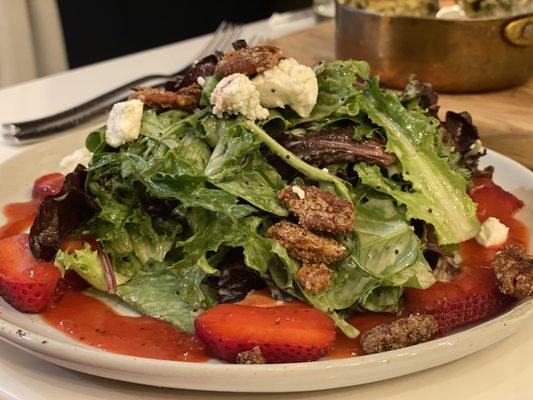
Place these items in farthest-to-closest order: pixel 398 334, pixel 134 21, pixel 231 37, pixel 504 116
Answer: pixel 134 21 → pixel 231 37 → pixel 504 116 → pixel 398 334

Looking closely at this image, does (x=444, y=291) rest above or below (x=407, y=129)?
below

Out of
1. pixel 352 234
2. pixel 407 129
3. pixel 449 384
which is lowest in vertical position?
pixel 449 384

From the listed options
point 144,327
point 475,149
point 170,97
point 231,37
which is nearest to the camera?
point 144,327

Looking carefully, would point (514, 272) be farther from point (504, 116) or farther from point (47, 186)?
point (47, 186)

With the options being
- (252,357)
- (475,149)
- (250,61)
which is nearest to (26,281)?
(252,357)

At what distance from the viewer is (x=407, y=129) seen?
1.52 metres

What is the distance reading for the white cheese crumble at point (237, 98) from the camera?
1.39 m

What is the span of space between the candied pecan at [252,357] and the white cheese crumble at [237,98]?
0.56 metres

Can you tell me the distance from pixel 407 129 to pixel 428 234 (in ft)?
0.85

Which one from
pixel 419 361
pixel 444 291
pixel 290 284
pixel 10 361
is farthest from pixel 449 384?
pixel 10 361

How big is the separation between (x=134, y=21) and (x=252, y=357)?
14.7 feet

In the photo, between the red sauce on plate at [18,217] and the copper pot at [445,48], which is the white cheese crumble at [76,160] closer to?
the red sauce on plate at [18,217]

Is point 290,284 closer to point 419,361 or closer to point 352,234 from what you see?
point 352,234

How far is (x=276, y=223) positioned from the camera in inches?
52.2
